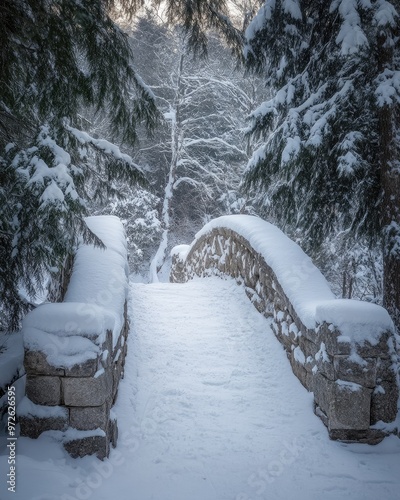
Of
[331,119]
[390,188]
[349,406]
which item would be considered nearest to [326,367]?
[349,406]

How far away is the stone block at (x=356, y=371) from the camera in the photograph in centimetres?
303

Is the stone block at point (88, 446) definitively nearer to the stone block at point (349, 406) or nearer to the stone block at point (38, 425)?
the stone block at point (38, 425)

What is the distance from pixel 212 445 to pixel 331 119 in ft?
13.7

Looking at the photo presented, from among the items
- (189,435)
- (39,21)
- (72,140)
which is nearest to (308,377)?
(189,435)

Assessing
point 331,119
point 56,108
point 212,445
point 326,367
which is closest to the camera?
point 212,445

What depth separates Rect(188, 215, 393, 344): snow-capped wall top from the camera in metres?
3.08

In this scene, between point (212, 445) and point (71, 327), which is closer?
point (71, 327)

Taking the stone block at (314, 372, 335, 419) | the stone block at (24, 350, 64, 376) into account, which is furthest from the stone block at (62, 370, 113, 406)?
the stone block at (314, 372, 335, 419)

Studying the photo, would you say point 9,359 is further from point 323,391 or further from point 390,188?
point 390,188

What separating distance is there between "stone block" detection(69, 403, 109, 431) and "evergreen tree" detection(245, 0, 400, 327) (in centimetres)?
381

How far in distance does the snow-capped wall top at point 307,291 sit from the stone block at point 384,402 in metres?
0.38

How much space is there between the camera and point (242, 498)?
251cm

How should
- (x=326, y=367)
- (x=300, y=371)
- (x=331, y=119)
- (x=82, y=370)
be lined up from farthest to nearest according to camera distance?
(x=331, y=119), (x=300, y=371), (x=326, y=367), (x=82, y=370)

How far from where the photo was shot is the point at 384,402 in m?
3.07
